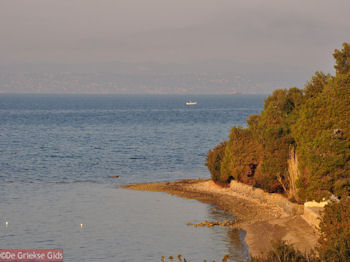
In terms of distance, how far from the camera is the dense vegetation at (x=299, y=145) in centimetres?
2967

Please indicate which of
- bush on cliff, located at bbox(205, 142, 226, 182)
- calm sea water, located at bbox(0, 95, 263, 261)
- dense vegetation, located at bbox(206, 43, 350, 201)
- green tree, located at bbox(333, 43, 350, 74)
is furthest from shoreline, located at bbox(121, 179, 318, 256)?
green tree, located at bbox(333, 43, 350, 74)

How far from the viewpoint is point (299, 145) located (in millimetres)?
33031

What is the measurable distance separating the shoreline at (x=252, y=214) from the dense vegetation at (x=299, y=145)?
132cm

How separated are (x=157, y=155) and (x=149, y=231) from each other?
124 ft

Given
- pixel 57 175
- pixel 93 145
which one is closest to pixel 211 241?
pixel 57 175

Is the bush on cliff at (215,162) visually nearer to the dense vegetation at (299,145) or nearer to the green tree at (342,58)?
the dense vegetation at (299,145)

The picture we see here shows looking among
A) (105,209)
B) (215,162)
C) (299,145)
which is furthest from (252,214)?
(215,162)

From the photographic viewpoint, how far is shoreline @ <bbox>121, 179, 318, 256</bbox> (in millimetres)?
26234

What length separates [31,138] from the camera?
95625 mm

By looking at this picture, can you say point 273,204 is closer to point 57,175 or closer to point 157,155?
point 57,175

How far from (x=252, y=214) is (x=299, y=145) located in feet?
16.7

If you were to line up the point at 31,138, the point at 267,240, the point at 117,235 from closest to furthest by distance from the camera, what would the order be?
1. the point at 267,240
2. the point at 117,235
3. the point at 31,138

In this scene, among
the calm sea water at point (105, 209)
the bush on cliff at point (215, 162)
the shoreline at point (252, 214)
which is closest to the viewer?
the shoreline at point (252, 214)

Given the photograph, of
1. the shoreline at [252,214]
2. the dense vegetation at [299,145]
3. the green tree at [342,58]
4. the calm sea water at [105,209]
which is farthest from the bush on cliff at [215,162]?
the green tree at [342,58]
